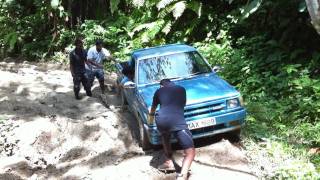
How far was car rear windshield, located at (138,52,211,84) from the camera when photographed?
863 cm

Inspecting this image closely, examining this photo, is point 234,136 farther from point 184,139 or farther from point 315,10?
point 315,10

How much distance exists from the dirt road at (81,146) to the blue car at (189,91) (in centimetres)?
39

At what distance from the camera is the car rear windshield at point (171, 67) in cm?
863

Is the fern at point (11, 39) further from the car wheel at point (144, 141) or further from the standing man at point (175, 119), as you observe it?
the standing man at point (175, 119)

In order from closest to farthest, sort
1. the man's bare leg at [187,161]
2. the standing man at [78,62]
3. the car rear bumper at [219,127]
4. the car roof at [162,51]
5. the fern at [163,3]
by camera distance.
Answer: the man's bare leg at [187,161] < the car rear bumper at [219,127] < the car roof at [162,51] < the standing man at [78,62] < the fern at [163,3]

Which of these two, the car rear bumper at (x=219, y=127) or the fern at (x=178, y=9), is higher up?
the fern at (x=178, y=9)

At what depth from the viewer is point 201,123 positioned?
24.2 ft

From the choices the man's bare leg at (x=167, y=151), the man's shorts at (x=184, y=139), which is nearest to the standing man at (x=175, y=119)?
the man's shorts at (x=184, y=139)

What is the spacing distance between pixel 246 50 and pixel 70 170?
6.58 m

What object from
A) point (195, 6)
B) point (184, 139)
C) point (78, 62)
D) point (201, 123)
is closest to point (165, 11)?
point (195, 6)

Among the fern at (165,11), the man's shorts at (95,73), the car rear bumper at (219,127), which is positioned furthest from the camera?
the fern at (165,11)

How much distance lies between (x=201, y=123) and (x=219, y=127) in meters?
0.36

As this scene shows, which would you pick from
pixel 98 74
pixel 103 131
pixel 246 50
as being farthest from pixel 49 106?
pixel 246 50

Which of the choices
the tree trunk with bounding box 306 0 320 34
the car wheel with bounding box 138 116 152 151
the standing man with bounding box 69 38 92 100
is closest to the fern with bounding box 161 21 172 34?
the standing man with bounding box 69 38 92 100
